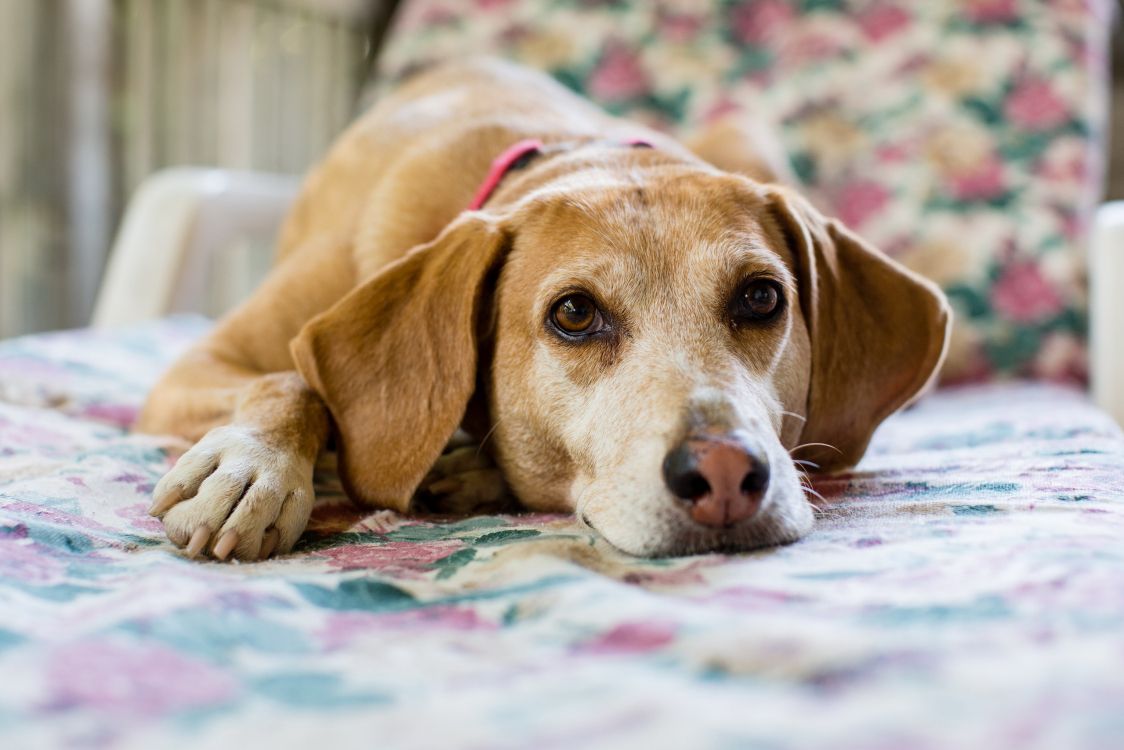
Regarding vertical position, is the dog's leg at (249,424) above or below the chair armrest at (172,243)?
below

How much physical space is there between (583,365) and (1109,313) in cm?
160

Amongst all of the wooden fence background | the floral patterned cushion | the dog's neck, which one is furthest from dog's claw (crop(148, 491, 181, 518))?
the wooden fence background

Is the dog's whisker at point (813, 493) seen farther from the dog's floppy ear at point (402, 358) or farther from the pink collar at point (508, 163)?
the pink collar at point (508, 163)

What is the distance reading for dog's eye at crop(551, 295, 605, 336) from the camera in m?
1.56

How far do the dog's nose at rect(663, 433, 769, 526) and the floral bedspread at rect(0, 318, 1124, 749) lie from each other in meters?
0.06

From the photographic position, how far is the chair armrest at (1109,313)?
2.45 metres

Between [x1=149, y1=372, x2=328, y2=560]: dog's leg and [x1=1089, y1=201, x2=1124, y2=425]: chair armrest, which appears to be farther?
[x1=1089, y1=201, x2=1124, y2=425]: chair armrest

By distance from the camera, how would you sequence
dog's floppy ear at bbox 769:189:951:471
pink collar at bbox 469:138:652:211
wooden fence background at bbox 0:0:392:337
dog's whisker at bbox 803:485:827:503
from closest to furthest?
dog's whisker at bbox 803:485:827:503
dog's floppy ear at bbox 769:189:951:471
pink collar at bbox 469:138:652:211
wooden fence background at bbox 0:0:392:337

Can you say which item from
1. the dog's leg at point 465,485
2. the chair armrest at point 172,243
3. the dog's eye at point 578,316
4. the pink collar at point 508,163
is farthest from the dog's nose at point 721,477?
the chair armrest at point 172,243

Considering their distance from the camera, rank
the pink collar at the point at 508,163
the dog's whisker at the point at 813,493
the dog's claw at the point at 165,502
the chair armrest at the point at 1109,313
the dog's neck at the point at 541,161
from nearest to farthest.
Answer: the dog's claw at the point at 165,502, the dog's whisker at the point at 813,493, the dog's neck at the point at 541,161, the pink collar at the point at 508,163, the chair armrest at the point at 1109,313

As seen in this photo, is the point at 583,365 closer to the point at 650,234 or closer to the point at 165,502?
the point at 650,234

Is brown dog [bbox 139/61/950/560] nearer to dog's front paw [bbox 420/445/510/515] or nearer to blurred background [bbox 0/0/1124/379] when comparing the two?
dog's front paw [bbox 420/445/510/515]

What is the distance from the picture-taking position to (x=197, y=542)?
1.27 meters

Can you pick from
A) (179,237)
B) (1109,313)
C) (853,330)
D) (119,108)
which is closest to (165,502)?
(853,330)
